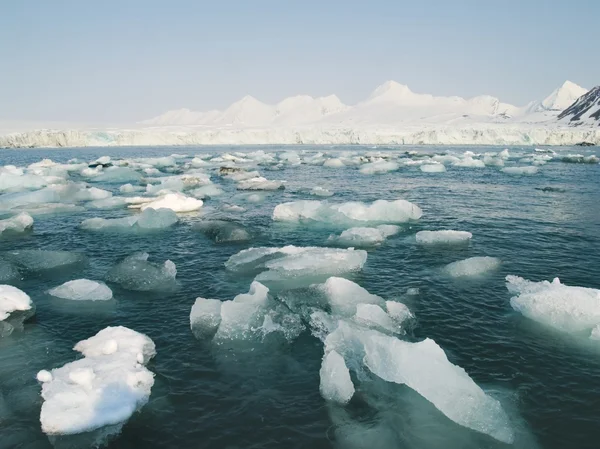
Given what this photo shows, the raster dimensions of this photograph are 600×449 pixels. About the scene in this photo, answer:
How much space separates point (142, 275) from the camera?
1145 centimetres

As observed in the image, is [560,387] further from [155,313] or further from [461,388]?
[155,313]

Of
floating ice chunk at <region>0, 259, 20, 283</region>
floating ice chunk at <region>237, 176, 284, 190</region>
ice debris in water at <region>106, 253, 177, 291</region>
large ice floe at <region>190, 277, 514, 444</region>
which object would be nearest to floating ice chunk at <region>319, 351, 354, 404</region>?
large ice floe at <region>190, 277, 514, 444</region>

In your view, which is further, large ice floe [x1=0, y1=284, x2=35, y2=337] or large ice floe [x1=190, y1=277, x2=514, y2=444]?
large ice floe [x1=0, y1=284, x2=35, y2=337]

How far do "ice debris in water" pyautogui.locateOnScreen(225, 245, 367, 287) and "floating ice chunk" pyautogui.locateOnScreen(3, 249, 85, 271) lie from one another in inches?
203

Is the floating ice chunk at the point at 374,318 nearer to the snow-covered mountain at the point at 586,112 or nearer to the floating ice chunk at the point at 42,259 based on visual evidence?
the floating ice chunk at the point at 42,259

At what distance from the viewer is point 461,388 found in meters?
6.35

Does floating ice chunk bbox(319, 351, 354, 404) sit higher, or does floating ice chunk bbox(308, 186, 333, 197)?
floating ice chunk bbox(308, 186, 333, 197)

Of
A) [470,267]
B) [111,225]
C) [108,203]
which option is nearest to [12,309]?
[111,225]

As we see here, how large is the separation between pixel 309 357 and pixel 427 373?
2226mm

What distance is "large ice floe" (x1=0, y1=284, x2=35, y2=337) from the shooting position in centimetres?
880

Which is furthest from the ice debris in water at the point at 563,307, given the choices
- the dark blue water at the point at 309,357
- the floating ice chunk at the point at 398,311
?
the floating ice chunk at the point at 398,311

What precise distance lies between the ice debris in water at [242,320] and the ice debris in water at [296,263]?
2223 mm

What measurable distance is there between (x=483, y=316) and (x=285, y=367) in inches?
193

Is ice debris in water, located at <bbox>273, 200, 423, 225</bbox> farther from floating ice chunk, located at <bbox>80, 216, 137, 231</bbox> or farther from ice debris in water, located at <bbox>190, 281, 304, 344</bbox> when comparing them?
ice debris in water, located at <bbox>190, 281, 304, 344</bbox>
